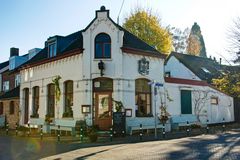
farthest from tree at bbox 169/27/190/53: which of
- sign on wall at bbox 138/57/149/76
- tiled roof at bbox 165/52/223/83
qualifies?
sign on wall at bbox 138/57/149/76

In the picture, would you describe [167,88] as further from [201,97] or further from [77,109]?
[77,109]

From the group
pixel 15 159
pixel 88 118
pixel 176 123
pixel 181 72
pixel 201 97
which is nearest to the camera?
pixel 15 159

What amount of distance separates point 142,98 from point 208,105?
822cm

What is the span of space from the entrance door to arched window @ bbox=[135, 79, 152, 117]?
2105 millimetres

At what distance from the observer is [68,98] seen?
23.1 meters

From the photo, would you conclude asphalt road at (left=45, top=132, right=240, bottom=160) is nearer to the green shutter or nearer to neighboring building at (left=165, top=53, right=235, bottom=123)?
neighboring building at (left=165, top=53, right=235, bottom=123)

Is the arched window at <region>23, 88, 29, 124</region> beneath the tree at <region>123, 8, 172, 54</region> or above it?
beneath

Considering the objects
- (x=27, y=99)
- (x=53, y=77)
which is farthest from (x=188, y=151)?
(x=27, y=99)

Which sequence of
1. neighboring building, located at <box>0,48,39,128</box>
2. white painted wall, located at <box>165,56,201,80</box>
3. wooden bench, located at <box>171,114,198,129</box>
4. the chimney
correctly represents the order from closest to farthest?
wooden bench, located at <box>171,114,198,129</box>
neighboring building, located at <box>0,48,39,128</box>
white painted wall, located at <box>165,56,201,80</box>
the chimney

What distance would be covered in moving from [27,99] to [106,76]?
11.0 metres

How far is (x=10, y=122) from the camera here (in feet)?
105

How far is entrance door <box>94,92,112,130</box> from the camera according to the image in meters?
20.9

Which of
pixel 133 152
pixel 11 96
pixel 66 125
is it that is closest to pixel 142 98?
pixel 66 125

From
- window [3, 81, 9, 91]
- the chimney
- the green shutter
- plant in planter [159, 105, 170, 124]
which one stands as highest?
the chimney
